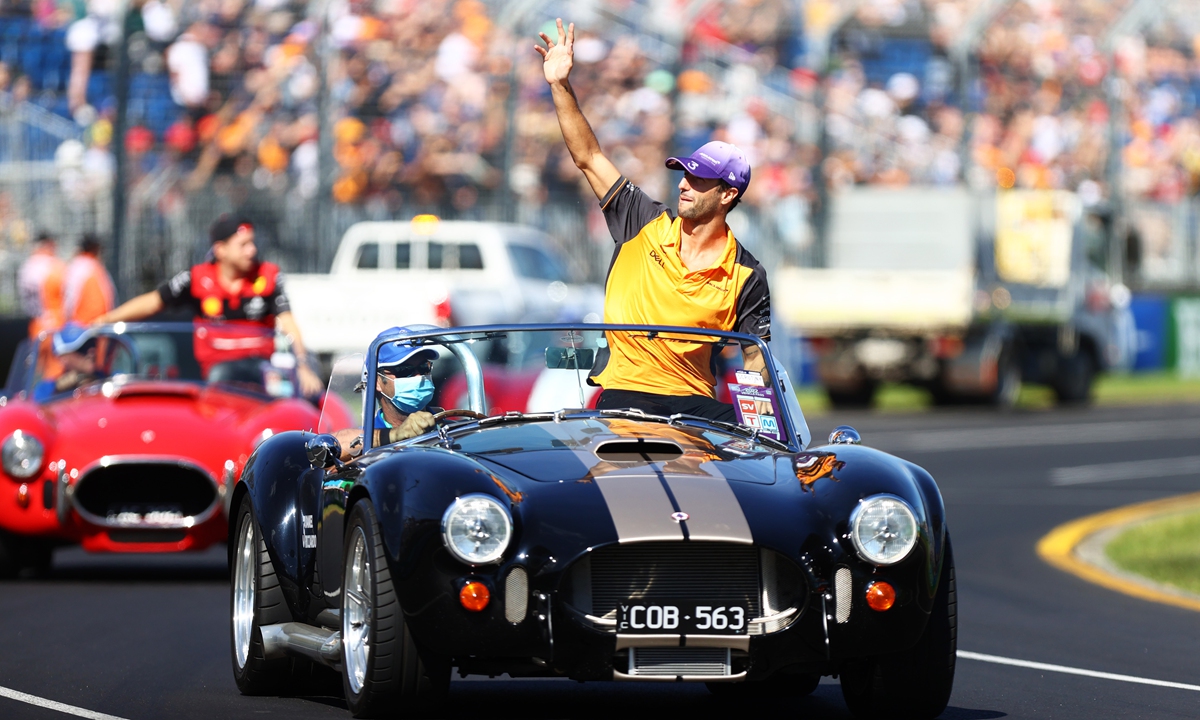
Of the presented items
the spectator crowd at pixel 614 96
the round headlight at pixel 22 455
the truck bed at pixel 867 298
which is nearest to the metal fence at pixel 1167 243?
the spectator crowd at pixel 614 96

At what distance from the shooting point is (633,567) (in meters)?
5.08

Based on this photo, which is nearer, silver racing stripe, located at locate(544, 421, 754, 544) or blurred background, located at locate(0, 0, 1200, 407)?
silver racing stripe, located at locate(544, 421, 754, 544)

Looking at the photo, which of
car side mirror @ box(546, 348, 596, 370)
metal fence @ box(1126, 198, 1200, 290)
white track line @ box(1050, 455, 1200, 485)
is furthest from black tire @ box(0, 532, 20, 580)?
metal fence @ box(1126, 198, 1200, 290)

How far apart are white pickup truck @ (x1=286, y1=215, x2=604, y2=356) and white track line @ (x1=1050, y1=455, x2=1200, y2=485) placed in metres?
6.17

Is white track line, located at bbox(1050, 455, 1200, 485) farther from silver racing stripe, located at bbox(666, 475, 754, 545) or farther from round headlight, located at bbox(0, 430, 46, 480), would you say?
silver racing stripe, located at bbox(666, 475, 754, 545)

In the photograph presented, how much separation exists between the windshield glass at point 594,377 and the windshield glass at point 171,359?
4.30 meters

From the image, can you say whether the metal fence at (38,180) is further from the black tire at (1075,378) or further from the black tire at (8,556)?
the black tire at (1075,378)

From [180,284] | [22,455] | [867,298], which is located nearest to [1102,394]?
[867,298]

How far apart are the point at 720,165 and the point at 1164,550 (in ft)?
21.5

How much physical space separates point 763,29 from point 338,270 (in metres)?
7.25

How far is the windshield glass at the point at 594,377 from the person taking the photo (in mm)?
6172

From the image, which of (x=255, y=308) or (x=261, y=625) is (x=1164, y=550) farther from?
(x=261, y=625)

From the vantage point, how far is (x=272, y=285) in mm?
10992

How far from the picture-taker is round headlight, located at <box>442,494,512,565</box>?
5.03 metres
